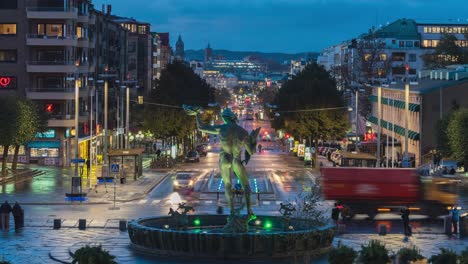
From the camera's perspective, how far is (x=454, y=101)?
4387 inches

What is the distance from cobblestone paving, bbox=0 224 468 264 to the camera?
1692 inches

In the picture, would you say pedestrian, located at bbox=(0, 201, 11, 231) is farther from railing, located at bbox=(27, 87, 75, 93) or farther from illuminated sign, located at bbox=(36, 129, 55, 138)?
railing, located at bbox=(27, 87, 75, 93)

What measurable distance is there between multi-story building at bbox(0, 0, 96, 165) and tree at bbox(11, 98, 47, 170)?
41.6 feet

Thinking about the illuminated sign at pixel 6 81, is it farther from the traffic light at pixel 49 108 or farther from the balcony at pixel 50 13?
the balcony at pixel 50 13

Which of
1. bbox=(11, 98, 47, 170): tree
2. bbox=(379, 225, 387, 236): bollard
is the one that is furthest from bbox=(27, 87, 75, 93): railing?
bbox=(379, 225, 387, 236): bollard

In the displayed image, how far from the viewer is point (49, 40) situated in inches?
4424

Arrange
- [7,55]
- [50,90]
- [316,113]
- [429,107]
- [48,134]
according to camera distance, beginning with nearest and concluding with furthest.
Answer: [7,55] < [48,134] < [50,90] < [429,107] < [316,113]

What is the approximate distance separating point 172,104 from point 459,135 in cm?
4648

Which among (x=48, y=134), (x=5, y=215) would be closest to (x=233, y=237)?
(x=5, y=215)

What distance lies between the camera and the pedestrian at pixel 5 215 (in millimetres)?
53625

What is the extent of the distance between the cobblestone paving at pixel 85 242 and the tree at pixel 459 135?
132 feet

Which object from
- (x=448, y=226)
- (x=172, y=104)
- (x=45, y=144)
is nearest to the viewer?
(x=448, y=226)

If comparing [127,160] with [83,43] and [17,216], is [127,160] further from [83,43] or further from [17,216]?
[17,216]

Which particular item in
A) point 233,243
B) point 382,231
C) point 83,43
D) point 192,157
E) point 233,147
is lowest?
point 382,231
